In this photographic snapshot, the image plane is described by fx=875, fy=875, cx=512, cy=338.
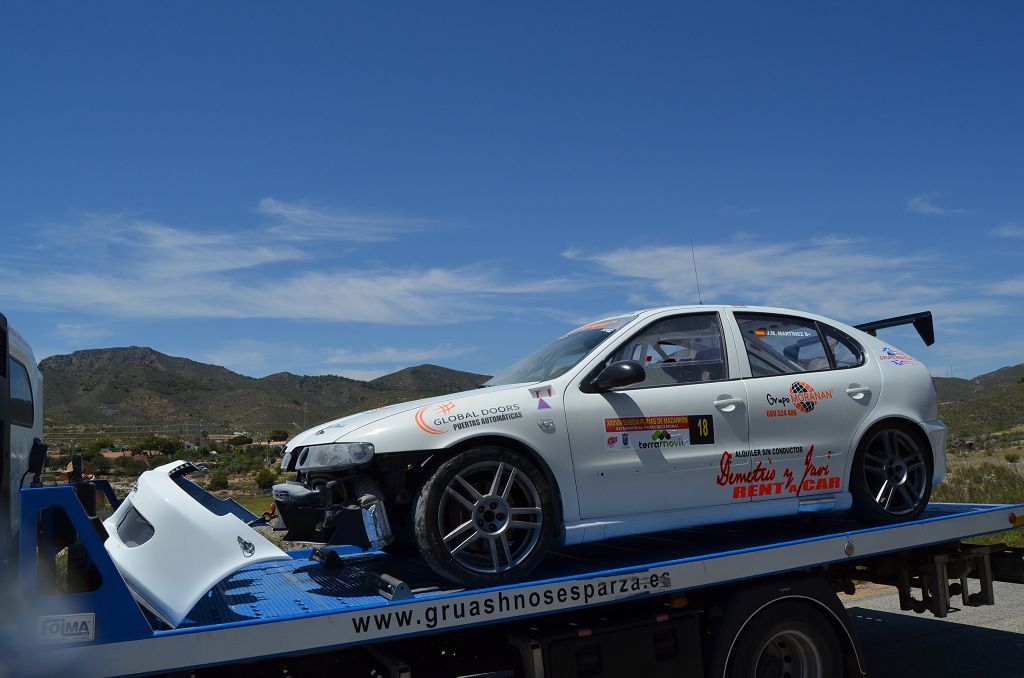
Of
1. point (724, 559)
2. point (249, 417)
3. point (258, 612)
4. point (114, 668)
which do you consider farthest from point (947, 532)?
point (249, 417)

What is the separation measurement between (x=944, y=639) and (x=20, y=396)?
23.8 feet

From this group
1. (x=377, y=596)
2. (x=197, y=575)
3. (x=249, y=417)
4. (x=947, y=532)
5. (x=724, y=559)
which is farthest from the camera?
(x=249, y=417)

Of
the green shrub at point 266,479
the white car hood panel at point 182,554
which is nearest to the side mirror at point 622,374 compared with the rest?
the white car hood panel at point 182,554

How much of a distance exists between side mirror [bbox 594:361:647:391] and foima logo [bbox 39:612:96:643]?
287cm

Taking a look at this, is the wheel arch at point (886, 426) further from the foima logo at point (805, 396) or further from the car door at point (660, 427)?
the car door at point (660, 427)

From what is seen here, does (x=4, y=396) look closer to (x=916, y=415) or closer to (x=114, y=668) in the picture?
(x=114, y=668)

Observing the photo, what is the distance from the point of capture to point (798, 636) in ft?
18.1

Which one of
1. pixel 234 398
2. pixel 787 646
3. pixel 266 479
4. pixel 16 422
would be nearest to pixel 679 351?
pixel 787 646

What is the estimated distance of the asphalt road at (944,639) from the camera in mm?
6527

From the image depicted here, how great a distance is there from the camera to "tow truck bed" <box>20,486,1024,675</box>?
12.0 ft

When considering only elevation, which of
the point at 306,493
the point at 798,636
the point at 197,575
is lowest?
the point at 798,636

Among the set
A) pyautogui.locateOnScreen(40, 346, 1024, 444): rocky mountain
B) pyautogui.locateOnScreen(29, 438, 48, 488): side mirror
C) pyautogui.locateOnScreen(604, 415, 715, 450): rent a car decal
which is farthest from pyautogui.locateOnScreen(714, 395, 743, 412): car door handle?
pyautogui.locateOnScreen(40, 346, 1024, 444): rocky mountain

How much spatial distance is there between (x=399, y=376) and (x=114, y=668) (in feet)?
210

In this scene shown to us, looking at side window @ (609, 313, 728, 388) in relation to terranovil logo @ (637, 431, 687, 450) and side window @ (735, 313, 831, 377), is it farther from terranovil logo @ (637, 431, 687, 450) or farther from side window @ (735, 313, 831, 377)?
terranovil logo @ (637, 431, 687, 450)
